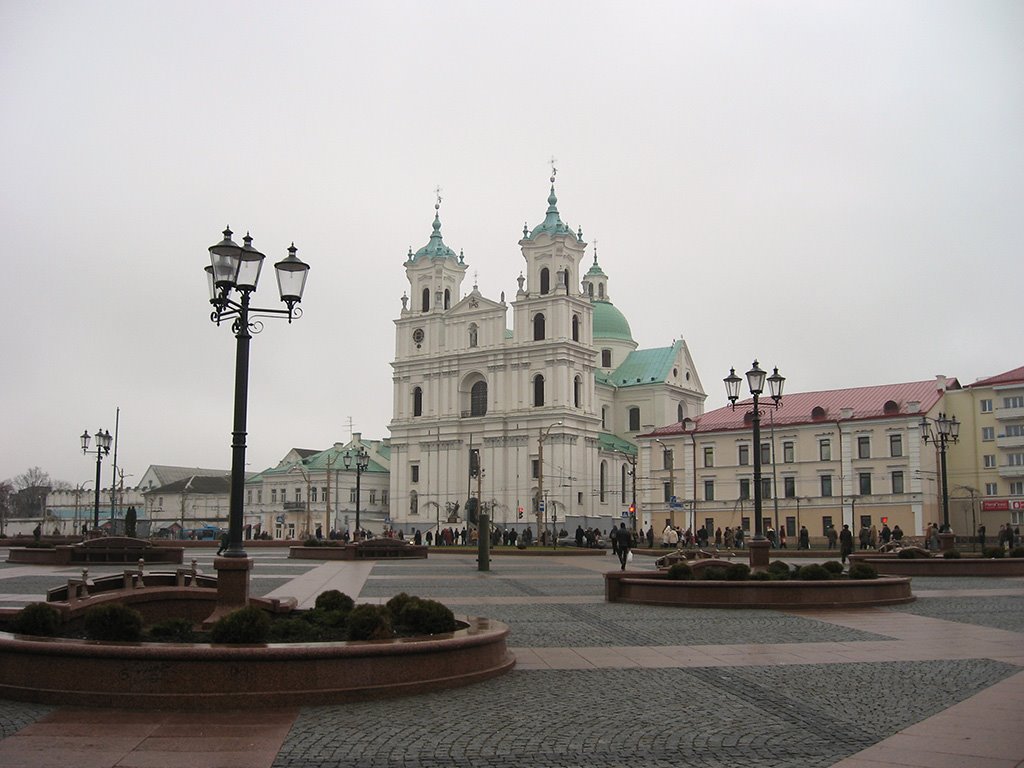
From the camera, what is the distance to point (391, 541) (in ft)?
154

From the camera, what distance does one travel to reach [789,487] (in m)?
74.4

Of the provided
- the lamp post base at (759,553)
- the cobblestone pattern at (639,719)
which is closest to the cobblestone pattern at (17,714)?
the cobblestone pattern at (639,719)

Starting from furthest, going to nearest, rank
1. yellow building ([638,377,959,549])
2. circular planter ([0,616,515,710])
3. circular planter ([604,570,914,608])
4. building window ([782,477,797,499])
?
building window ([782,477,797,499])
yellow building ([638,377,959,549])
circular planter ([604,570,914,608])
circular planter ([0,616,515,710])

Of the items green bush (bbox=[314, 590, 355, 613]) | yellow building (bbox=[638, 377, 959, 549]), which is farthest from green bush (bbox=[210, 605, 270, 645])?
yellow building (bbox=[638, 377, 959, 549])

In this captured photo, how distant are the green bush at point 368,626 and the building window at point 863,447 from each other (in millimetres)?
65175

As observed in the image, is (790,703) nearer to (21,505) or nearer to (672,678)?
(672,678)

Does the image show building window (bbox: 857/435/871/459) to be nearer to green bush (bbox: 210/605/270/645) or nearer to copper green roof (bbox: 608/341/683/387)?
copper green roof (bbox: 608/341/683/387)

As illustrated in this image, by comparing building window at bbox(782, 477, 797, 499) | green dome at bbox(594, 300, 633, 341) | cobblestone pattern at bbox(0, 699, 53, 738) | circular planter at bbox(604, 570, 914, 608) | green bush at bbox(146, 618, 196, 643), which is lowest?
cobblestone pattern at bbox(0, 699, 53, 738)

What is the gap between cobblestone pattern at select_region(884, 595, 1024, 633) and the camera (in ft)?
58.2

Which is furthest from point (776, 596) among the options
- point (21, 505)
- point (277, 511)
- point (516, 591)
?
point (21, 505)

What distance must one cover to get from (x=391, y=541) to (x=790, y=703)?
37.7 meters

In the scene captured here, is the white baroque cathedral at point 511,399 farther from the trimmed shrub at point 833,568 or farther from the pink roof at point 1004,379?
the trimmed shrub at point 833,568

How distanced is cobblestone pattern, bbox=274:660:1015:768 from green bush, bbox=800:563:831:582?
8.38 m

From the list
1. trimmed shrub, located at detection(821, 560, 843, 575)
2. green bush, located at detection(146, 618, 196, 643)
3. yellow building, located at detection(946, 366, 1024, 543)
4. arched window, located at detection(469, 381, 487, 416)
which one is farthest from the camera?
arched window, located at detection(469, 381, 487, 416)
